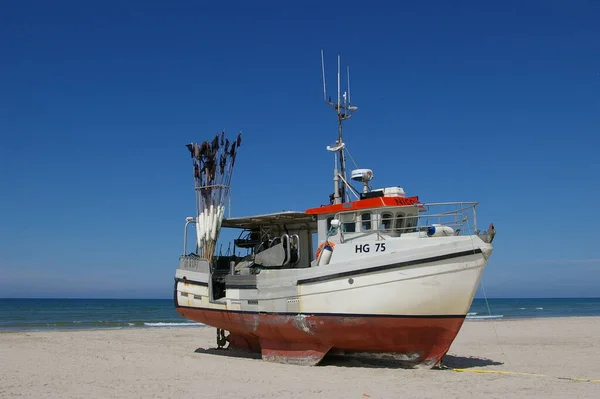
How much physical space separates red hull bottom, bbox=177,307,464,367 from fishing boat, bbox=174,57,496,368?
0.03m

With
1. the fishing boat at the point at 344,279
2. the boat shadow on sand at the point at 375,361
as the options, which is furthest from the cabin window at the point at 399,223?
the boat shadow on sand at the point at 375,361

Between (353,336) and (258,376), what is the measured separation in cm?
238

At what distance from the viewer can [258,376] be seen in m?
13.1

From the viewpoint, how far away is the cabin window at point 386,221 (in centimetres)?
1436

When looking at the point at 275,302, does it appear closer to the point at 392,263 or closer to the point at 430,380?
A: the point at 392,263

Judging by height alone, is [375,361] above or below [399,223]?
below

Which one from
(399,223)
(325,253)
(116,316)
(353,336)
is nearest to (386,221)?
(399,223)

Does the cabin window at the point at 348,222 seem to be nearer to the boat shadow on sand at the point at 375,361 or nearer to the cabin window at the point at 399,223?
the cabin window at the point at 399,223

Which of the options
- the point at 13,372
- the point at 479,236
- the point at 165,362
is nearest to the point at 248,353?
the point at 165,362

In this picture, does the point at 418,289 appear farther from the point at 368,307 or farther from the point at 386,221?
the point at 386,221

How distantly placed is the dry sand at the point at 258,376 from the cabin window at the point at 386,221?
3379mm

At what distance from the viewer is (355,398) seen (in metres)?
10.7

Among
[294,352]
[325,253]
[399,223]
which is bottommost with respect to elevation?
[294,352]

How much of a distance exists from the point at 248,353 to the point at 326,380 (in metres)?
5.47
